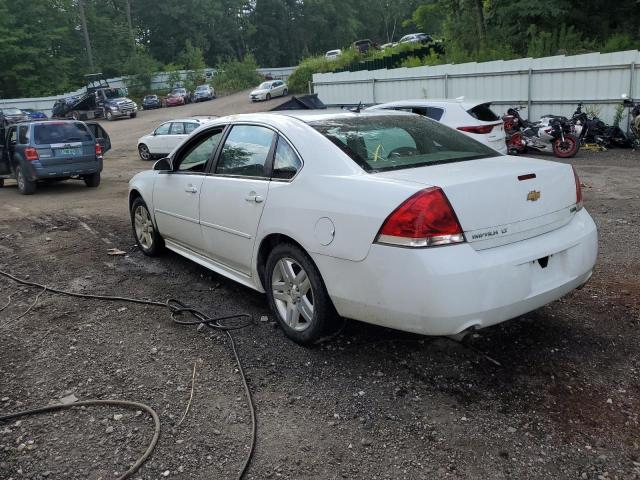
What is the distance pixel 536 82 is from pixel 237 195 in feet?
44.1

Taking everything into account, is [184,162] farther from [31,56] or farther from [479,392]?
[31,56]

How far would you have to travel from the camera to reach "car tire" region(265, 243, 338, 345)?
12.1ft

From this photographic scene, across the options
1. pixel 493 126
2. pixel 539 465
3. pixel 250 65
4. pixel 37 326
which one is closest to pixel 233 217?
pixel 37 326

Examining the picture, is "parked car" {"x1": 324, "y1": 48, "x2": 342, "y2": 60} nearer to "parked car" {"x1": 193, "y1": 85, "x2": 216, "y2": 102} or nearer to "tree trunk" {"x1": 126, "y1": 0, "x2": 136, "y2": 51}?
"parked car" {"x1": 193, "y1": 85, "x2": 216, "y2": 102}

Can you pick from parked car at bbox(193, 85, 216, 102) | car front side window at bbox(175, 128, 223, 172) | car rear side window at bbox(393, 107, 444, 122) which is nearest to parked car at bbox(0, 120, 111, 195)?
car rear side window at bbox(393, 107, 444, 122)

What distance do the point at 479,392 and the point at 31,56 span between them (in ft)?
191

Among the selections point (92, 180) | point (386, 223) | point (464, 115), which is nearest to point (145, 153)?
point (92, 180)

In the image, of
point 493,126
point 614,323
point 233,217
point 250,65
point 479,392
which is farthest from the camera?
point 250,65

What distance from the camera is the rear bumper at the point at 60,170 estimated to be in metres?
12.0

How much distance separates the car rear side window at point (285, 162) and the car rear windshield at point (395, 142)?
25cm

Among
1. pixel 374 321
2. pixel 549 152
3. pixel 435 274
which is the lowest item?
pixel 549 152

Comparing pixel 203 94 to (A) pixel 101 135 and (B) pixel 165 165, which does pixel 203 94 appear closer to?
(A) pixel 101 135

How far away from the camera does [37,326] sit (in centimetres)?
463

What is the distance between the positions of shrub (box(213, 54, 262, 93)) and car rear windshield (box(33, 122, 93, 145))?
138ft
